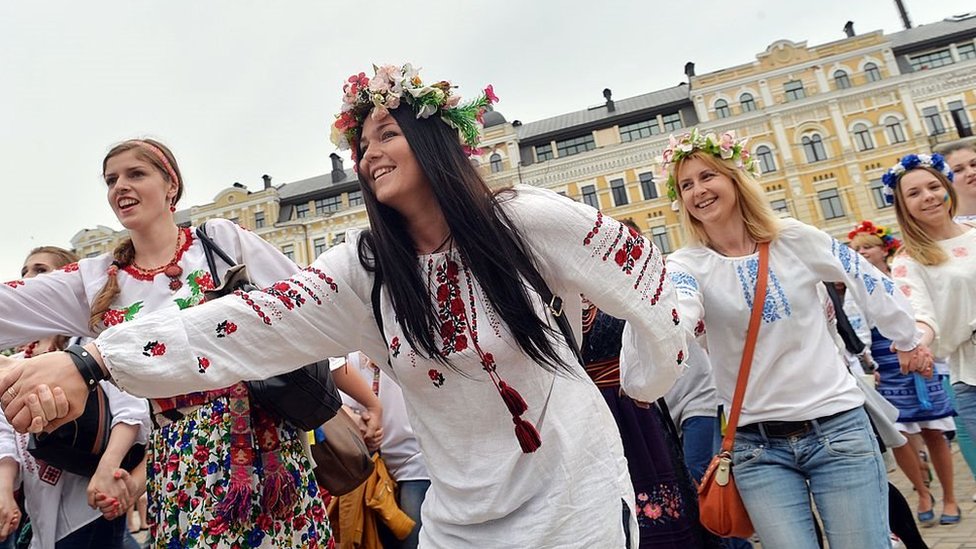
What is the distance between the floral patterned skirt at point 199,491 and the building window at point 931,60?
138 feet

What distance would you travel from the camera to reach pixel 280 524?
2061 mm

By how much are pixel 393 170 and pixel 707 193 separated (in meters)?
1.69

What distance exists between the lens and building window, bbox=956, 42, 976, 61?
111 ft

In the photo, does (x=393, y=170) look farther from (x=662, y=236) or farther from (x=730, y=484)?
(x=662, y=236)

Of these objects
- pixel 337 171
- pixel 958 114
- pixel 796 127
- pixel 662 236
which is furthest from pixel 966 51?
pixel 337 171

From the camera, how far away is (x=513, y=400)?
1528mm

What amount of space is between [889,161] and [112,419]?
38.4m

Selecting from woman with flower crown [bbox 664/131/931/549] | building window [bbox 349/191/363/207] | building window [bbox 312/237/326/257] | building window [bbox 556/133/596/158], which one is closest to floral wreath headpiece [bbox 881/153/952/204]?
woman with flower crown [bbox 664/131/931/549]

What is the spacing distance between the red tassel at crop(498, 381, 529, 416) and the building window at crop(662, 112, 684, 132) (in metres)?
37.1

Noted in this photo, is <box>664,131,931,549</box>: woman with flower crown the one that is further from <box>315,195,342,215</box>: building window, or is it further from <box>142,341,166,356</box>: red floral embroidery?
<box>315,195,342,215</box>: building window

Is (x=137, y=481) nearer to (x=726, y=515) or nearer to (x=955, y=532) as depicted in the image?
(x=726, y=515)

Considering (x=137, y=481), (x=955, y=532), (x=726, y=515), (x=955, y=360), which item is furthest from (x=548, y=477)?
(x=955, y=532)

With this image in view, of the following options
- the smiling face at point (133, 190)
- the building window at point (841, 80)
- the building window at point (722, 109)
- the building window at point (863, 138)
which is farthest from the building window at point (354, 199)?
the smiling face at point (133, 190)

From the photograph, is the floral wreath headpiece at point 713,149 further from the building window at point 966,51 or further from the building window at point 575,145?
the building window at point 966,51
